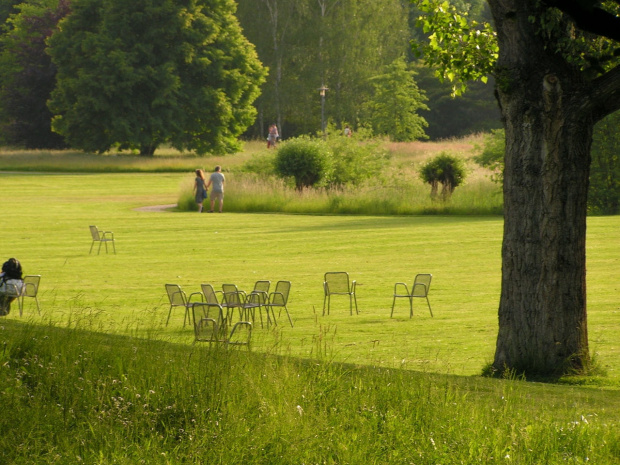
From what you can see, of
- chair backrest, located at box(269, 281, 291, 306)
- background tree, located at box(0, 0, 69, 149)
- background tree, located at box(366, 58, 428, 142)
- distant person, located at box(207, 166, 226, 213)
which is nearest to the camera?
chair backrest, located at box(269, 281, 291, 306)

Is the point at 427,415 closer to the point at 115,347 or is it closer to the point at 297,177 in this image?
the point at 115,347

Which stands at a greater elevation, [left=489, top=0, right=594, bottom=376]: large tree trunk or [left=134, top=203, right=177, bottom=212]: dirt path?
[left=489, top=0, right=594, bottom=376]: large tree trunk

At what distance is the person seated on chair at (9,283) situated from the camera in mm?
16125

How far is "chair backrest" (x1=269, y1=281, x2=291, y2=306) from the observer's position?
15664 millimetres

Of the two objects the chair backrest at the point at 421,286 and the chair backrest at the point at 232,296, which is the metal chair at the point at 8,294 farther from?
the chair backrest at the point at 421,286

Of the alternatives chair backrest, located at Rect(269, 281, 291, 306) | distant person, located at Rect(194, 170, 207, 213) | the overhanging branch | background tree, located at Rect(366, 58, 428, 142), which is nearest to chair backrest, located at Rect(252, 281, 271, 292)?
chair backrest, located at Rect(269, 281, 291, 306)

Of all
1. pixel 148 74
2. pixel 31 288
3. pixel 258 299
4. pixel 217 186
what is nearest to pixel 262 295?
pixel 258 299

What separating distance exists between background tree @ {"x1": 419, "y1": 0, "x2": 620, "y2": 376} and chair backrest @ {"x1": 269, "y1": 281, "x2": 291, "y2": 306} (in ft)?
15.0

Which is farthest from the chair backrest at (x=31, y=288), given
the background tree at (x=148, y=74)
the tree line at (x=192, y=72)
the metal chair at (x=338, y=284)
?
the background tree at (x=148, y=74)

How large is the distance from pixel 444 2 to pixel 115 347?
612 centimetres

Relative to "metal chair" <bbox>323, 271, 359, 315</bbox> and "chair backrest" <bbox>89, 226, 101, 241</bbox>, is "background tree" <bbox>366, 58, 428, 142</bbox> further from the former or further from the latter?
"metal chair" <bbox>323, 271, 359, 315</bbox>

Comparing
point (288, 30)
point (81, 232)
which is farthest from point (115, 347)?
point (288, 30)

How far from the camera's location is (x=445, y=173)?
4303 cm

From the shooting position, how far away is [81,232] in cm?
3331
